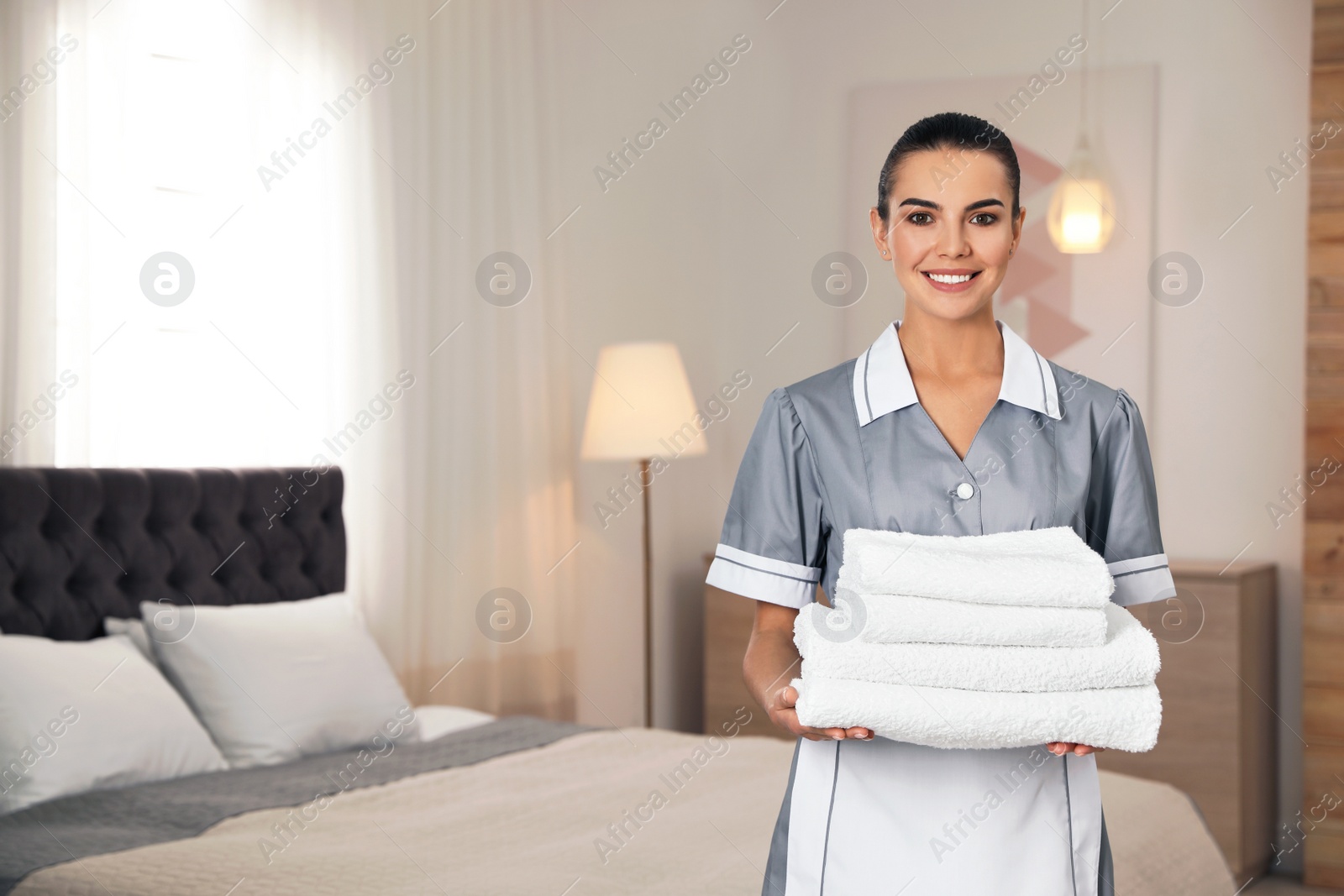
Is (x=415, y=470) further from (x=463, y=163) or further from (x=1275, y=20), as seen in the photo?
(x=1275, y=20)

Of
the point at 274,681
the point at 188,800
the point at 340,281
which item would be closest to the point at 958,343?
the point at 188,800

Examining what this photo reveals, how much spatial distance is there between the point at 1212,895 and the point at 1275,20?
2920 mm

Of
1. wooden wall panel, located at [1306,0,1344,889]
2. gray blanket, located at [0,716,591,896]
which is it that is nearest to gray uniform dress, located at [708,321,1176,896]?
gray blanket, located at [0,716,591,896]

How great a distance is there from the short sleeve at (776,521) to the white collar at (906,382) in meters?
0.07

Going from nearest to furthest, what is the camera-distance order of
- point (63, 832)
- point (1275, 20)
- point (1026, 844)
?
point (1026, 844)
point (63, 832)
point (1275, 20)

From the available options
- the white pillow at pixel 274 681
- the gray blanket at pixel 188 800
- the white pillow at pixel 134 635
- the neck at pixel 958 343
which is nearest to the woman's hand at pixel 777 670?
the neck at pixel 958 343

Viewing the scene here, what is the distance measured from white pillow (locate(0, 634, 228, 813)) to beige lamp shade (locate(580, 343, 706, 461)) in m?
1.66

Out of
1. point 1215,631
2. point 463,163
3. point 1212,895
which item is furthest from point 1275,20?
point 1212,895

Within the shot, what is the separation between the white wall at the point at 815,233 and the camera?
4.01m

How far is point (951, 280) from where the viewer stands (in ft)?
3.71

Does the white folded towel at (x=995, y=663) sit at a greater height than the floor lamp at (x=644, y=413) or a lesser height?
lesser

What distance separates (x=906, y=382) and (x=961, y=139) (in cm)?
23

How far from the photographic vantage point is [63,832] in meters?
2.06

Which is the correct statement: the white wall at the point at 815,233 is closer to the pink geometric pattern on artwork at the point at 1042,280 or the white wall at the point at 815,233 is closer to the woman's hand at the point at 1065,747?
the pink geometric pattern on artwork at the point at 1042,280
